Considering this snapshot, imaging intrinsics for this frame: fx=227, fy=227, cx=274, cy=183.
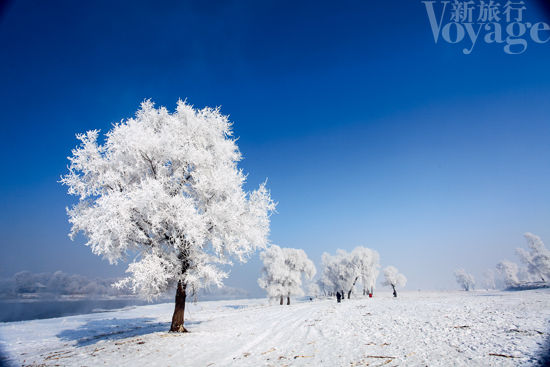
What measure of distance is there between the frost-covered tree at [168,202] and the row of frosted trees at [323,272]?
129ft

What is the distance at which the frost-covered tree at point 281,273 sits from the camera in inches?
1923

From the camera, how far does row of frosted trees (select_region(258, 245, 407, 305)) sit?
49.7 metres

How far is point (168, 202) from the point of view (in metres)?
11.4

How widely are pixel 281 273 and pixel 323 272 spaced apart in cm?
3672

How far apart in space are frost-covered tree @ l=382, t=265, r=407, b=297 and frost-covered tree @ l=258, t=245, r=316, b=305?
40.9m

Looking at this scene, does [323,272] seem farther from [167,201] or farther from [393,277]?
[167,201]

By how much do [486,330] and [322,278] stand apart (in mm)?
76609

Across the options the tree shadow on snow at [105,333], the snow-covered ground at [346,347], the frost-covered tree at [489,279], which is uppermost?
the snow-covered ground at [346,347]

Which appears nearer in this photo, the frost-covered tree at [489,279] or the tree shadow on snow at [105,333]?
the tree shadow on snow at [105,333]

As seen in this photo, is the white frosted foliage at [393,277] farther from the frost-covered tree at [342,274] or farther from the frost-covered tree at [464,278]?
the frost-covered tree at [464,278]

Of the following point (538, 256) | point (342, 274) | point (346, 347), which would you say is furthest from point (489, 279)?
point (346, 347)

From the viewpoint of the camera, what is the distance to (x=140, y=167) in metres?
12.8

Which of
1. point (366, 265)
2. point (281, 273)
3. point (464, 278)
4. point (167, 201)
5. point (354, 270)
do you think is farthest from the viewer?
point (464, 278)

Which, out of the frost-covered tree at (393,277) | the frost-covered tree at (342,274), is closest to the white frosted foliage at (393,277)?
the frost-covered tree at (393,277)
